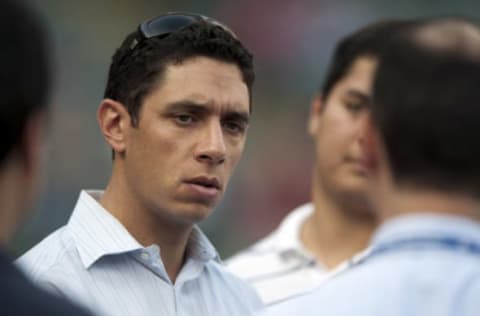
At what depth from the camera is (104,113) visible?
3.55 meters

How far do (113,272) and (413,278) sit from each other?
1.46m

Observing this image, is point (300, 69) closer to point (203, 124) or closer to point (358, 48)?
point (358, 48)

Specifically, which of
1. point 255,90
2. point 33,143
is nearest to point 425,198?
point 33,143

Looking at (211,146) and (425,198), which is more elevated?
(211,146)

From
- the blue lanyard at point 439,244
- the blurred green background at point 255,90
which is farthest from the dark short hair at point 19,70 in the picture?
the blurred green background at point 255,90

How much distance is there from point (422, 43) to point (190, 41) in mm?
1528

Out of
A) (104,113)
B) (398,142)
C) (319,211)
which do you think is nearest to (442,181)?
(398,142)

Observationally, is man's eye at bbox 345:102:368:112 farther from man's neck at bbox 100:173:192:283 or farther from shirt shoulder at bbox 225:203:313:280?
man's neck at bbox 100:173:192:283

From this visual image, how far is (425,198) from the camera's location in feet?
6.49

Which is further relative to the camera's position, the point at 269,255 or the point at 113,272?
the point at 269,255

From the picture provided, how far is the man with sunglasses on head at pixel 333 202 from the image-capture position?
14.1 ft

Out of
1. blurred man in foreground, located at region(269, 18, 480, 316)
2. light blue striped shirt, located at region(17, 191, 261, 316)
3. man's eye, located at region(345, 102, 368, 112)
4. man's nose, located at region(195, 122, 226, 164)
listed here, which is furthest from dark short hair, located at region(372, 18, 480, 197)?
man's eye, located at region(345, 102, 368, 112)

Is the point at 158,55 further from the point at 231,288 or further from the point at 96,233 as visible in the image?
the point at 231,288

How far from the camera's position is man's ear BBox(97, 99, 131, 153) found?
3490 millimetres
